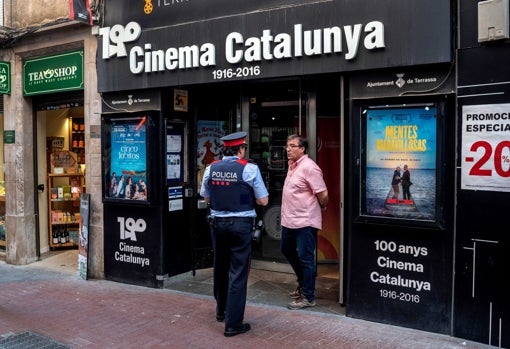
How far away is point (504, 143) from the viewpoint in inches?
177

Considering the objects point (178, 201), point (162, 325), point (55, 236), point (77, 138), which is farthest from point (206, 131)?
point (55, 236)

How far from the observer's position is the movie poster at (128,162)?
694 centimetres

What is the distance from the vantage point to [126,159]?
23.4ft

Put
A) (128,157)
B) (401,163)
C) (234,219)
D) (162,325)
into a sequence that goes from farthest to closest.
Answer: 1. (128,157)
2. (162,325)
3. (401,163)
4. (234,219)

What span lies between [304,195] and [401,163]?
3.55ft

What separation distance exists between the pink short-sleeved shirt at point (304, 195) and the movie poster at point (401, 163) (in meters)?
0.55

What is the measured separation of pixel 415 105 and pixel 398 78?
333 mm

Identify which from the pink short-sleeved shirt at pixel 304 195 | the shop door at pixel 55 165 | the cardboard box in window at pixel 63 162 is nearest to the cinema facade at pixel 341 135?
the pink short-sleeved shirt at pixel 304 195

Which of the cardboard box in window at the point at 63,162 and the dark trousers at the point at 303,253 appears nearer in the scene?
the dark trousers at the point at 303,253

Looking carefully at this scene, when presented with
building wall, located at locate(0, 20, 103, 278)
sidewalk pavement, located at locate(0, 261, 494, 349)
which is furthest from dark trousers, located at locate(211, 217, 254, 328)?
building wall, located at locate(0, 20, 103, 278)

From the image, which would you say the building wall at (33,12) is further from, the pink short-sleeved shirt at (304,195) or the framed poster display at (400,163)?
the framed poster display at (400,163)

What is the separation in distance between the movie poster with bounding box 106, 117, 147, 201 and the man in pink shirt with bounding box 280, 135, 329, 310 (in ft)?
7.24

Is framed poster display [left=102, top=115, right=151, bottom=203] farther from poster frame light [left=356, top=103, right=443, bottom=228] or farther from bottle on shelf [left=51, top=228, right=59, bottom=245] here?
poster frame light [left=356, top=103, right=443, bottom=228]

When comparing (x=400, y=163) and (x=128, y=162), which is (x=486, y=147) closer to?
(x=400, y=163)
